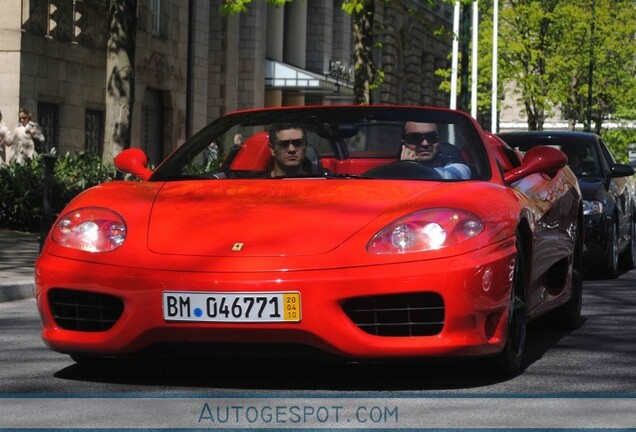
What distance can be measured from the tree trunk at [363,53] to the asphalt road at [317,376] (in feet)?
65.1

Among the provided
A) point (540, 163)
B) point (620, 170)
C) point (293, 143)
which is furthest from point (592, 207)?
point (293, 143)

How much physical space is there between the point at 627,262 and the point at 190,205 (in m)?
10.4

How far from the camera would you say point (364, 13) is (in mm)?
28031

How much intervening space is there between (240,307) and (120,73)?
13899 millimetres

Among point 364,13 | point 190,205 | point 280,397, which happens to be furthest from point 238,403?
point 364,13

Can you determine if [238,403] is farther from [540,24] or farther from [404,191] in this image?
[540,24]

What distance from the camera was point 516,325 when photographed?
7.34 metres

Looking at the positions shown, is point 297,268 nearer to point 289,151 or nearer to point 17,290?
point 289,151

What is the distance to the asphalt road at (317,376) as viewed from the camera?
6.72 m

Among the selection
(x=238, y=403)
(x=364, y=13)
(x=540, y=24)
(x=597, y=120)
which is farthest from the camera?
(x=597, y=120)

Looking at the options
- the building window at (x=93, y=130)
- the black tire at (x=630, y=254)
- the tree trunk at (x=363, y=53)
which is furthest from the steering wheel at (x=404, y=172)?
the building window at (x=93, y=130)

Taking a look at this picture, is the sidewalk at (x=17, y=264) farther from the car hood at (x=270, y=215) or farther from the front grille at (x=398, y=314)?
the front grille at (x=398, y=314)

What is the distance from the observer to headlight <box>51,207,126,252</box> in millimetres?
6855

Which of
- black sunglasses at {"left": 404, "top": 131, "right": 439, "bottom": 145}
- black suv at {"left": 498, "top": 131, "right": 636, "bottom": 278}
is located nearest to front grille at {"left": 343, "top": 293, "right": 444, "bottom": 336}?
black sunglasses at {"left": 404, "top": 131, "right": 439, "bottom": 145}
